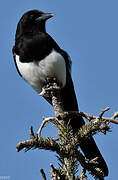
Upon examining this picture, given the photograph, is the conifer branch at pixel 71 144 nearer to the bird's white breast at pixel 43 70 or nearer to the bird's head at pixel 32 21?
the bird's white breast at pixel 43 70

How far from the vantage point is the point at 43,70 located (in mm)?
3391

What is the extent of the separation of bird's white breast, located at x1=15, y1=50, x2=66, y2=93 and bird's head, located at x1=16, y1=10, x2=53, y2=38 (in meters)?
0.48

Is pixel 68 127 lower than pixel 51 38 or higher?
lower

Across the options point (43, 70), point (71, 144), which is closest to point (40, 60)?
point (43, 70)

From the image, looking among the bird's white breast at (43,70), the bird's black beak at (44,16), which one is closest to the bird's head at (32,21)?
the bird's black beak at (44,16)

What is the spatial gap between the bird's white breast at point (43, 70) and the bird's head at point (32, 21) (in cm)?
48

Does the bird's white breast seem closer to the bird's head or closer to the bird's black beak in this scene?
the bird's head

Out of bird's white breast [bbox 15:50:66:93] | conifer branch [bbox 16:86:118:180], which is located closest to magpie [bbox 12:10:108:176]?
bird's white breast [bbox 15:50:66:93]

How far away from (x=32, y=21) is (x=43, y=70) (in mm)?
833

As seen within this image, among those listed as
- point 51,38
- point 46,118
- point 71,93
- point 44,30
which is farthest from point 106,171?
point 44,30

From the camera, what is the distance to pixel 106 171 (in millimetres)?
2566

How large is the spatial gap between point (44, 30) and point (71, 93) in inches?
31.2

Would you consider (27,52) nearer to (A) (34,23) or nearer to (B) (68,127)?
(A) (34,23)

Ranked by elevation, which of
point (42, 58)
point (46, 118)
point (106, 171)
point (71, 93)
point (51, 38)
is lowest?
point (106, 171)
